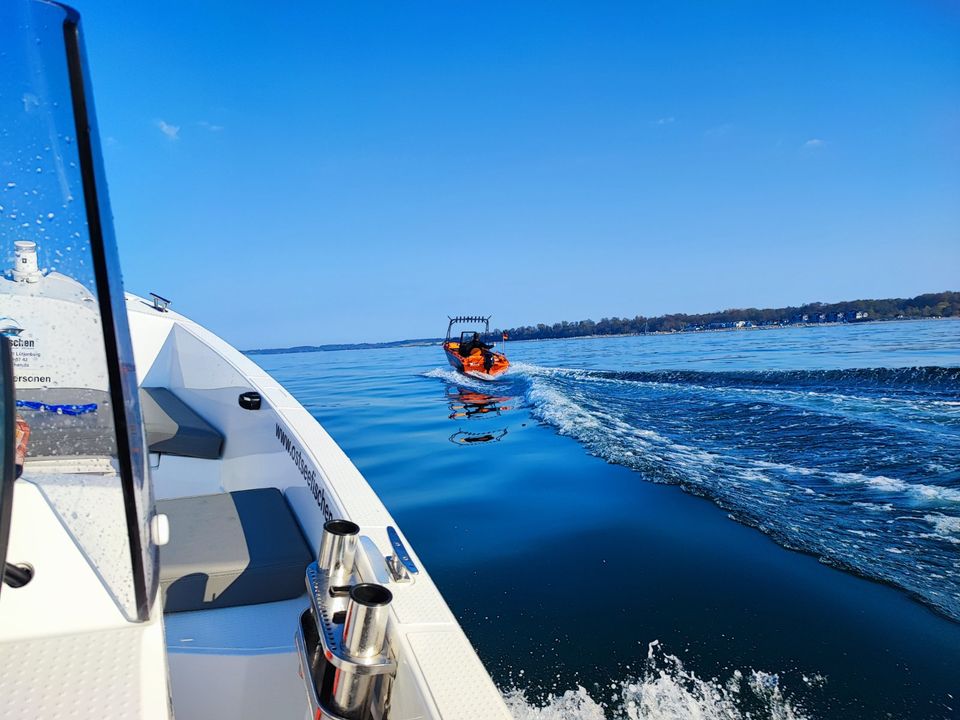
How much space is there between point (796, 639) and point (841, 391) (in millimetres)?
7837

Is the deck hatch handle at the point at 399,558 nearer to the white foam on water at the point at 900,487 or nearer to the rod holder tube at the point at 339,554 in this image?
the rod holder tube at the point at 339,554

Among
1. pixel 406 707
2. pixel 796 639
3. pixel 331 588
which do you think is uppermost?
pixel 331 588

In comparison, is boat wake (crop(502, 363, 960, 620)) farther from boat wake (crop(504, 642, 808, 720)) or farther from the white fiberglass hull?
the white fiberglass hull

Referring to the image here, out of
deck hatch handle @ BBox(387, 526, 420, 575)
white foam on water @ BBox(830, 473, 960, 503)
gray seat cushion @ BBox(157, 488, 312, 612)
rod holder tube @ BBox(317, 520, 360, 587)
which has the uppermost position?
rod holder tube @ BBox(317, 520, 360, 587)

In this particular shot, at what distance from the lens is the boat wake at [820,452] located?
125 inches

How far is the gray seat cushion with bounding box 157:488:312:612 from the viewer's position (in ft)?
5.56

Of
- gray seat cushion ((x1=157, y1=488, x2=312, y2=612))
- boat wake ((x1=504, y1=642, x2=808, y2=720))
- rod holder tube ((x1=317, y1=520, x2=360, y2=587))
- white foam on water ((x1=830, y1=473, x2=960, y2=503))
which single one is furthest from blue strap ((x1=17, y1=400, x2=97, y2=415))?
white foam on water ((x1=830, y1=473, x2=960, y2=503))

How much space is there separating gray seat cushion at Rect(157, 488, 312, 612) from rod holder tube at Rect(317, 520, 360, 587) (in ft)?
1.86

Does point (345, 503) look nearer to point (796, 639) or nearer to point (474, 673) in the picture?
point (474, 673)

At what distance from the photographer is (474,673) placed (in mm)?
1021

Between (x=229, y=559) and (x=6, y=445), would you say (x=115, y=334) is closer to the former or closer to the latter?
(x=6, y=445)

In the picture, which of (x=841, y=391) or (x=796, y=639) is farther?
(x=841, y=391)

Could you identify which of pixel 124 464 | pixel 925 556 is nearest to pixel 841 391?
pixel 925 556

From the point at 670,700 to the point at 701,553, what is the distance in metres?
1.36
